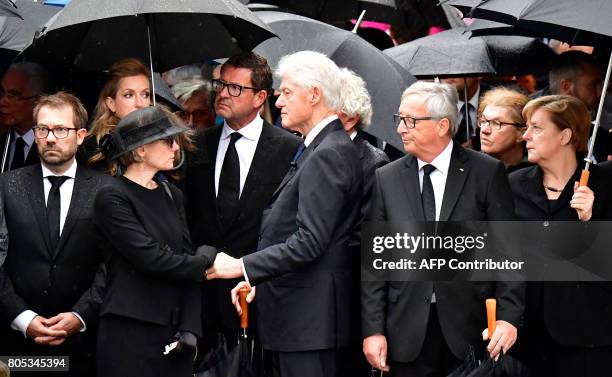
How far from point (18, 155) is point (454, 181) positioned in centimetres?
326

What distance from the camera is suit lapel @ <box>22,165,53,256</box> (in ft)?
23.3

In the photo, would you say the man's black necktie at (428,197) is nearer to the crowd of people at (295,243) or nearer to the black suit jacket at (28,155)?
the crowd of people at (295,243)

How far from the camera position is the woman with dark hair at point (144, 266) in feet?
21.7

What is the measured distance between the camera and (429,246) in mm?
6844

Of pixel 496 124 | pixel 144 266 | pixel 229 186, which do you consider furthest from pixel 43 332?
pixel 496 124

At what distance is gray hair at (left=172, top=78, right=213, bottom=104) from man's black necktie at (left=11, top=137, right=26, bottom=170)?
127 cm

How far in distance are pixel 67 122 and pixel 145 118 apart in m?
0.63

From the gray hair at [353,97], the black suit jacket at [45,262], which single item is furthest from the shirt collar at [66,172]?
the gray hair at [353,97]

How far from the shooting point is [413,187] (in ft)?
22.7

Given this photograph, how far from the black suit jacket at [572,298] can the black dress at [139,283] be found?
194 cm

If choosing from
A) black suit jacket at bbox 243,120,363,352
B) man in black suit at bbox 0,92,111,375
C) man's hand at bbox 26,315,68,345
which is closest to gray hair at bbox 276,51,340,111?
black suit jacket at bbox 243,120,363,352

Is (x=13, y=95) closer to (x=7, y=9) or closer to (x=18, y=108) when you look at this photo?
(x=18, y=108)

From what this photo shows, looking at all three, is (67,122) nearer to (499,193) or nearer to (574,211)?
(499,193)

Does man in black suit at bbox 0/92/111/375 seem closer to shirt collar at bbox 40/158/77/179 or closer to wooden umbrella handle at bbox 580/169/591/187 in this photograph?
shirt collar at bbox 40/158/77/179
